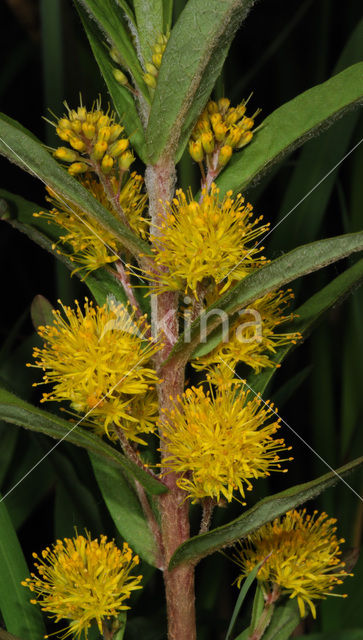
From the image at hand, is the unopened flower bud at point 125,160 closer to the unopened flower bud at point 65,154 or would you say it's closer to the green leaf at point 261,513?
the unopened flower bud at point 65,154

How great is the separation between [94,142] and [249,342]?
0.29 metres

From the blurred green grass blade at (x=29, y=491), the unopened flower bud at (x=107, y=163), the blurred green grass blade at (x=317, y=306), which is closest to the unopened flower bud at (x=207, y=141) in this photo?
the unopened flower bud at (x=107, y=163)

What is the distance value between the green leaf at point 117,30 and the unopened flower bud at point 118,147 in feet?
0.25

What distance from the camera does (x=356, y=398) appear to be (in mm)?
1523

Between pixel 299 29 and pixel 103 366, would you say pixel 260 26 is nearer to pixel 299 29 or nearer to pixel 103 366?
pixel 299 29

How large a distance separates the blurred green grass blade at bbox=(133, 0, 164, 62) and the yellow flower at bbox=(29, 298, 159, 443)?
0.30 m

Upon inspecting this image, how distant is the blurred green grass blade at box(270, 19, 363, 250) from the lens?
4.51 ft

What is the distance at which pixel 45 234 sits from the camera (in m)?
1.00

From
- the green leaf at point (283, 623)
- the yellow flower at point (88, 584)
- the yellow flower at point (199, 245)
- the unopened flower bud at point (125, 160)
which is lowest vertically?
the green leaf at point (283, 623)

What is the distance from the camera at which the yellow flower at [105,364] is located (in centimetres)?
84

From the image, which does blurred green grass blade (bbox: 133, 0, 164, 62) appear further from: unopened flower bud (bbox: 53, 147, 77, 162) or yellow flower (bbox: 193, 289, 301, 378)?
yellow flower (bbox: 193, 289, 301, 378)

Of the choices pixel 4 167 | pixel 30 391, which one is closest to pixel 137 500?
pixel 30 391

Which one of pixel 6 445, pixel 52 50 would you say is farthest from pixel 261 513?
pixel 52 50

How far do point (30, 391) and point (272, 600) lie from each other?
743 millimetres
